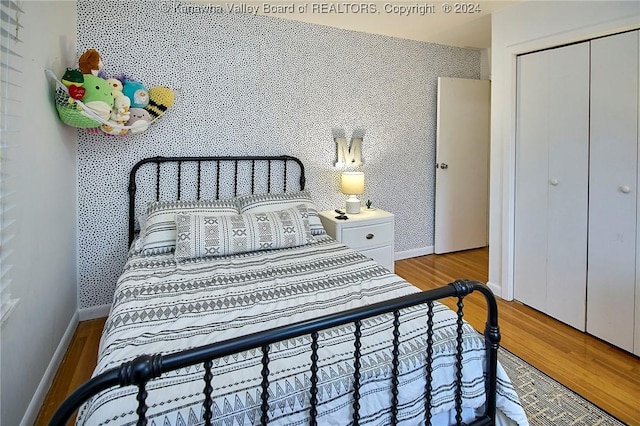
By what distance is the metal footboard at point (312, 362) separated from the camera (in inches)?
31.1

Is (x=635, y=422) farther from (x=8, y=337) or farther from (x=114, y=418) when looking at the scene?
(x=8, y=337)

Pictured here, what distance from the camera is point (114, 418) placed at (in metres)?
0.95

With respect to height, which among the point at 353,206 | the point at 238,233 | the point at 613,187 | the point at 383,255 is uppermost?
the point at 613,187

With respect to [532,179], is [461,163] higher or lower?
higher

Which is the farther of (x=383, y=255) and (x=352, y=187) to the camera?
(x=352, y=187)

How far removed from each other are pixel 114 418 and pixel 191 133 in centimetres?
227

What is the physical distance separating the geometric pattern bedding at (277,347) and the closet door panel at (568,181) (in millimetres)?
1529

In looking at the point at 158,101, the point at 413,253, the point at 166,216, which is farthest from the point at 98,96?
the point at 413,253

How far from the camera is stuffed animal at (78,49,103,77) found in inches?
88.8

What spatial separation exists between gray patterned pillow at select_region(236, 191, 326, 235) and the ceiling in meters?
1.45

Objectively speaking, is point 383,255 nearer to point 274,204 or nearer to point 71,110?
point 274,204

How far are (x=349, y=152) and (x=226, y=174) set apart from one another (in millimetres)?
1169

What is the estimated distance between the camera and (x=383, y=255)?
125 inches

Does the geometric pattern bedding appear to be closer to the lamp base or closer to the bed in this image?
the bed
